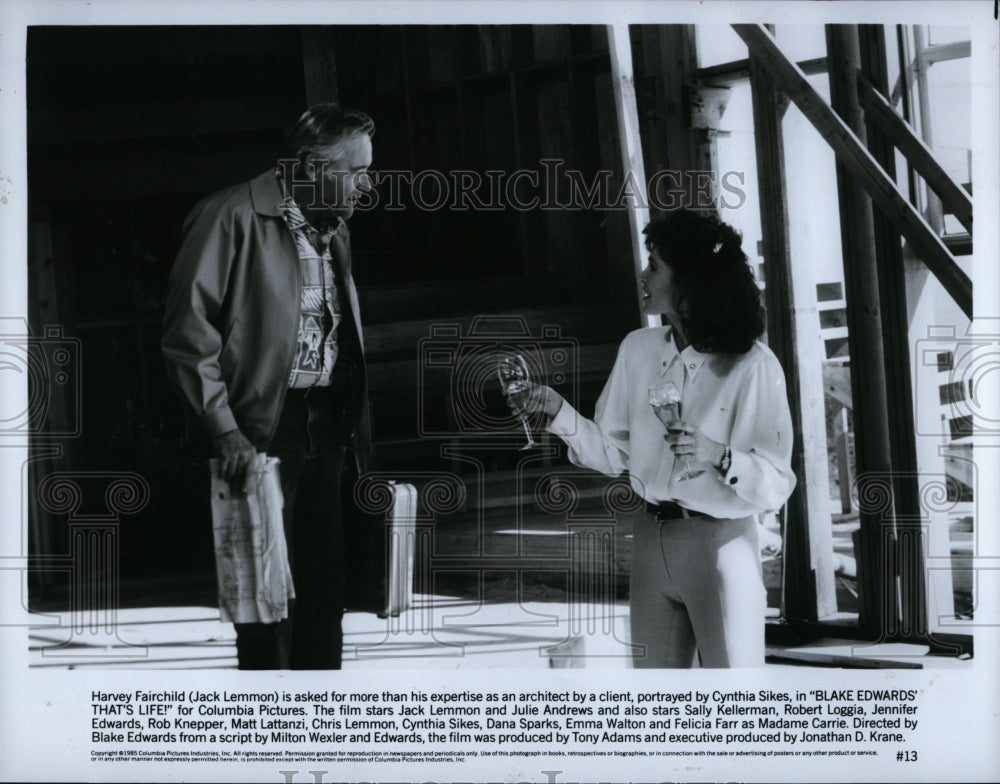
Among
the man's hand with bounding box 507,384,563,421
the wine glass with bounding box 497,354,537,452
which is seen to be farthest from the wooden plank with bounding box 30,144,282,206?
the man's hand with bounding box 507,384,563,421

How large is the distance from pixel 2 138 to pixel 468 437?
156 centimetres

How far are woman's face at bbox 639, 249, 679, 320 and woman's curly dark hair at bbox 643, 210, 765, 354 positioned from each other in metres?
0.01

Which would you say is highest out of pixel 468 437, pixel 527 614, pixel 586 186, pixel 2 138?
pixel 2 138

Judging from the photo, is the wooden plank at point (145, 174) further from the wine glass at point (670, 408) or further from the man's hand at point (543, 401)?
the wine glass at point (670, 408)

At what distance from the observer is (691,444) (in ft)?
10.9

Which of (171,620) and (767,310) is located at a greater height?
(767,310)

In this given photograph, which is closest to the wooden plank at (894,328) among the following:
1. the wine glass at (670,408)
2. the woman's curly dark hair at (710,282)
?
the woman's curly dark hair at (710,282)

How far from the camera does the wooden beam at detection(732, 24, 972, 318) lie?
12.0ft

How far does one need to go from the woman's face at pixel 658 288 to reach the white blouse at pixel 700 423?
0.06 m

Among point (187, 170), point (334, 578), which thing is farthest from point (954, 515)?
point (187, 170)

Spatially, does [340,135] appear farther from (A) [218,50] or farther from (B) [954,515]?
(B) [954,515]

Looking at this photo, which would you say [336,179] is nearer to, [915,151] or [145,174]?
[145,174]

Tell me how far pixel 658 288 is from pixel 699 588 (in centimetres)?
82

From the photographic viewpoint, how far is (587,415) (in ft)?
11.8
